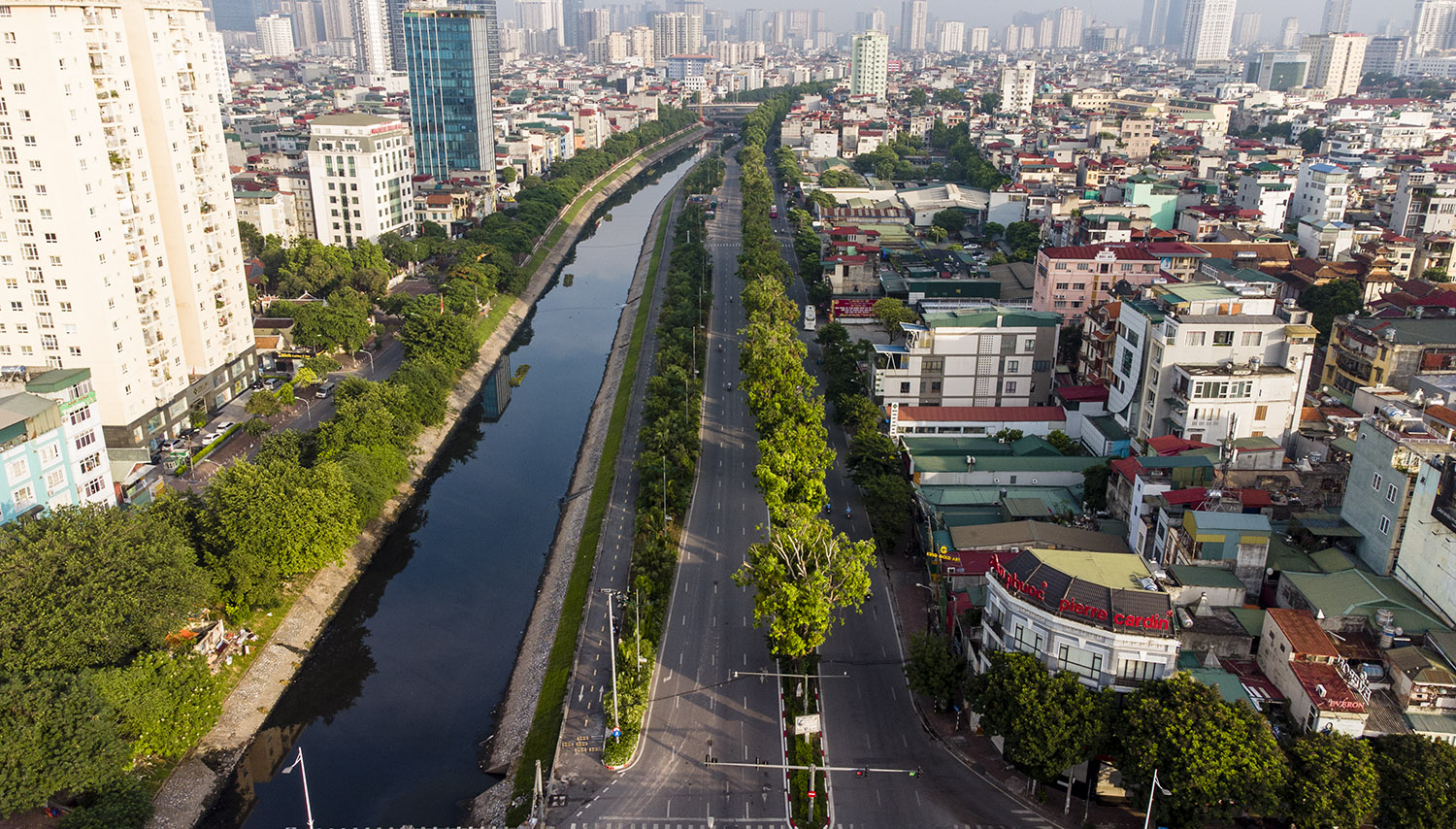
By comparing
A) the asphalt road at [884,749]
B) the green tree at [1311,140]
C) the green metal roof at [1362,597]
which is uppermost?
the green tree at [1311,140]

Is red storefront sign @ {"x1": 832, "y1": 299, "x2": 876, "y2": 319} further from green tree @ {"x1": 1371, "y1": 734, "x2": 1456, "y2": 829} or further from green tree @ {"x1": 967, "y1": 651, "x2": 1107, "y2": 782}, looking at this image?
green tree @ {"x1": 1371, "y1": 734, "x2": 1456, "y2": 829}

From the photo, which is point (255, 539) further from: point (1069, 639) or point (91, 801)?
point (1069, 639)

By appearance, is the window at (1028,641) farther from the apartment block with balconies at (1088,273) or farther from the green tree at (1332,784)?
the apartment block with balconies at (1088,273)

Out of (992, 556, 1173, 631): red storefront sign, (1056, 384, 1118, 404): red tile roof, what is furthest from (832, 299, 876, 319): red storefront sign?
(992, 556, 1173, 631): red storefront sign

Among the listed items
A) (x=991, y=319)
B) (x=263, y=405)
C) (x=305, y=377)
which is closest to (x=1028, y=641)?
(x=991, y=319)

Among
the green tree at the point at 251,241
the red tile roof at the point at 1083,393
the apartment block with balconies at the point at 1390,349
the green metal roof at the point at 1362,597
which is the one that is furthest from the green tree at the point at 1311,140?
the green tree at the point at 251,241

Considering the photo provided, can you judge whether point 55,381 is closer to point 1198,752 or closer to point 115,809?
point 115,809
